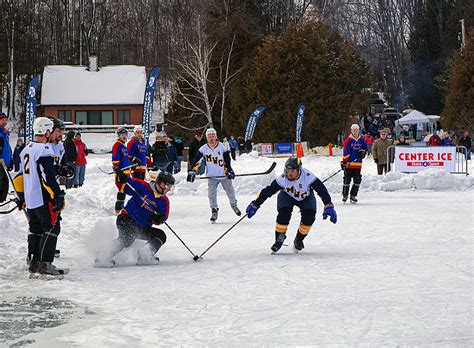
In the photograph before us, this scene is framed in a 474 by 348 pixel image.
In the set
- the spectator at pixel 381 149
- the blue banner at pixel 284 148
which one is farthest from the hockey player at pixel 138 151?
the blue banner at pixel 284 148

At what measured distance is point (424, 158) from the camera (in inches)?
798

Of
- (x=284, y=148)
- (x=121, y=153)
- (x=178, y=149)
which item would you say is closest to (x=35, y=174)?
(x=121, y=153)

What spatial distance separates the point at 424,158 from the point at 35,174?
14.9 meters

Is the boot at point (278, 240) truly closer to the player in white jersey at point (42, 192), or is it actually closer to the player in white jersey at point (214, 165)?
the player in white jersey at point (42, 192)

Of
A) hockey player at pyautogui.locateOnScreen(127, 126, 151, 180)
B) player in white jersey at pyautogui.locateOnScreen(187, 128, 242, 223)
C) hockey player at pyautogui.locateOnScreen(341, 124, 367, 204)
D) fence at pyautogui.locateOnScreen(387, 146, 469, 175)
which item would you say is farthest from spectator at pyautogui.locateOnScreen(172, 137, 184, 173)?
player in white jersey at pyautogui.locateOnScreen(187, 128, 242, 223)

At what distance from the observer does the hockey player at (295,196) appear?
804 cm

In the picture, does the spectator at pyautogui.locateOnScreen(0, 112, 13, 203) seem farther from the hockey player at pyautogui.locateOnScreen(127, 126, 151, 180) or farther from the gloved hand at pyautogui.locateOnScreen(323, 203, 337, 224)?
the gloved hand at pyautogui.locateOnScreen(323, 203, 337, 224)

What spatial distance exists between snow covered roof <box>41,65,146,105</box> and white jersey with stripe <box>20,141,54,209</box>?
43452mm

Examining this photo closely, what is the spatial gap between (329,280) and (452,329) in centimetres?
196

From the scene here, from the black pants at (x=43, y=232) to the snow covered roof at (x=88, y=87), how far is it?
43306mm

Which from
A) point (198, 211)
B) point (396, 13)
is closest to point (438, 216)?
point (198, 211)

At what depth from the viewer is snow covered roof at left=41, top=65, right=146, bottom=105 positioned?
49881mm

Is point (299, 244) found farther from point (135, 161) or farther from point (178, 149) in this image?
point (178, 149)

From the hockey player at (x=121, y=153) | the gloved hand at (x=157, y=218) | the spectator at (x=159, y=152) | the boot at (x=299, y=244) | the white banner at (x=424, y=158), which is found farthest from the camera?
the white banner at (x=424, y=158)
